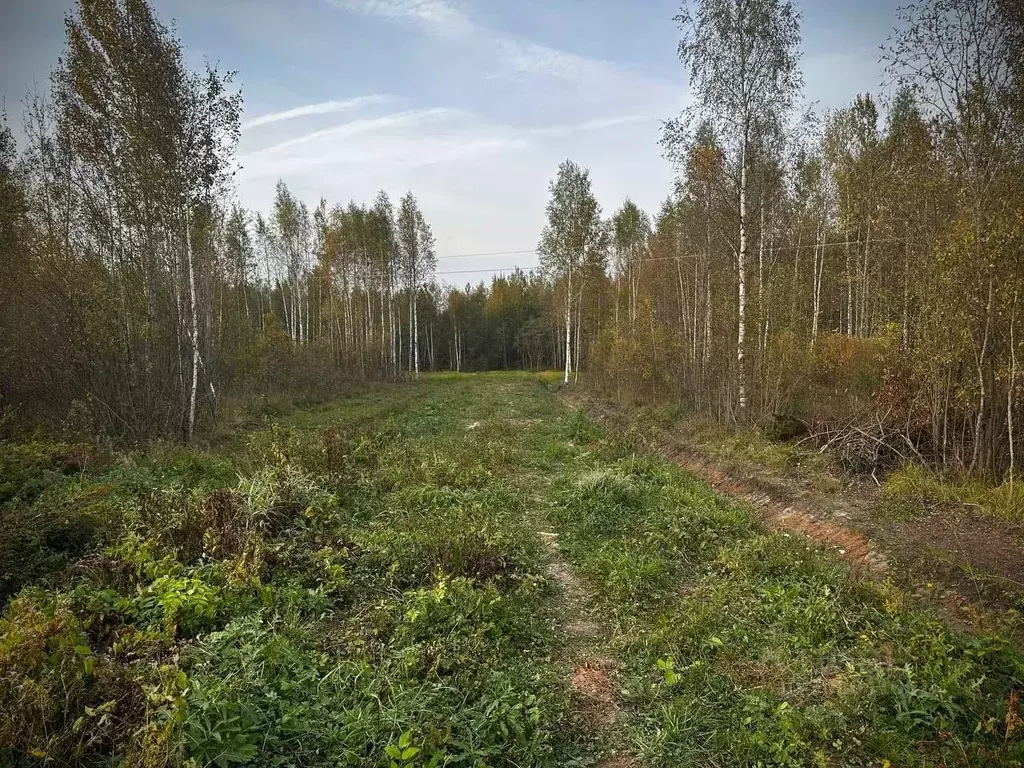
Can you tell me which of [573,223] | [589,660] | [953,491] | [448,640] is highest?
[573,223]

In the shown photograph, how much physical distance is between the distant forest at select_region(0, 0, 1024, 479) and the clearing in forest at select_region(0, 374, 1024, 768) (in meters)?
3.70

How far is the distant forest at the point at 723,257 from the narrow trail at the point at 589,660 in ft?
20.0

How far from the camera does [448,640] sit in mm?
4340

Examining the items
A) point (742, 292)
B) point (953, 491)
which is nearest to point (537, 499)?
point (953, 491)

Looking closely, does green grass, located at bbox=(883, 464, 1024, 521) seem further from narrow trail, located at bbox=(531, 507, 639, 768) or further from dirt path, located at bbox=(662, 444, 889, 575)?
narrow trail, located at bbox=(531, 507, 639, 768)

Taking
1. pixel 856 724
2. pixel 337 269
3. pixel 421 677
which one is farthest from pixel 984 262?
pixel 337 269

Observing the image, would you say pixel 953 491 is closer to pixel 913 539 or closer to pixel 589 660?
pixel 913 539

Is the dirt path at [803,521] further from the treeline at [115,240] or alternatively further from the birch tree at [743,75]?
the treeline at [115,240]

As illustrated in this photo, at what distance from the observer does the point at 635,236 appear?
114 ft

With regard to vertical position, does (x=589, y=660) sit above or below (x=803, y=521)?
below

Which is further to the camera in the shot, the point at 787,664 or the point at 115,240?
the point at 115,240

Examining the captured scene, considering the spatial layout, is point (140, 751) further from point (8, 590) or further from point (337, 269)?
point (337, 269)

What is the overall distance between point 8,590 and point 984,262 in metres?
11.6

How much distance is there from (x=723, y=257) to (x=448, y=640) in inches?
597
